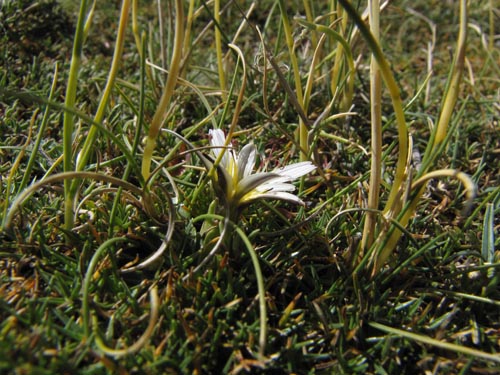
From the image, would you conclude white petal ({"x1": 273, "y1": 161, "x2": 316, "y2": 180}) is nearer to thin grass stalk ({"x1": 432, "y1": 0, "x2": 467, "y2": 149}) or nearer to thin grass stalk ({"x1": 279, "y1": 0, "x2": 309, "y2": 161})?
thin grass stalk ({"x1": 279, "y1": 0, "x2": 309, "y2": 161})

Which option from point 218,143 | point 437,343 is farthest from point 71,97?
point 437,343

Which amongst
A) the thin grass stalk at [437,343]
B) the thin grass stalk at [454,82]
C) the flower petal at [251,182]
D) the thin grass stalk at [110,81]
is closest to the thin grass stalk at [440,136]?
the thin grass stalk at [454,82]

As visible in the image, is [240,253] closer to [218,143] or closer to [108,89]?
[218,143]

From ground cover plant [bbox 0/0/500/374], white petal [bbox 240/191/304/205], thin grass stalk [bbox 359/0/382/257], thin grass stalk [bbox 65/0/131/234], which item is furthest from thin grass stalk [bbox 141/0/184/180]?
thin grass stalk [bbox 359/0/382/257]

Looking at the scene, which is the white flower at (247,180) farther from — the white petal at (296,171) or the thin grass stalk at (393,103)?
the thin grass stalk at (393,103)

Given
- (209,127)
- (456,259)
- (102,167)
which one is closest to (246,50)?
(209,127)

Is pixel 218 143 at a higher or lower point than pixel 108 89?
lower
